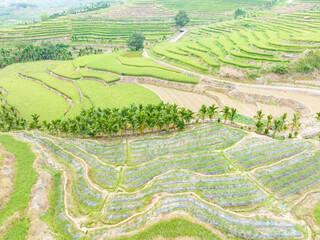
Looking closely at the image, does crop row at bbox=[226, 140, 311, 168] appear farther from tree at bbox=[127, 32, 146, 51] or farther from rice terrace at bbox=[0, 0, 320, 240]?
tree at bbox=[127, 32, 146, 51]

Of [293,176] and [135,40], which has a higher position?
[135,40]

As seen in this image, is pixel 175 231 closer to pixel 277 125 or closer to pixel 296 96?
pixel 277 125

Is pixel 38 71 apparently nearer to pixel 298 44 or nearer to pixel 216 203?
pixel 216 203

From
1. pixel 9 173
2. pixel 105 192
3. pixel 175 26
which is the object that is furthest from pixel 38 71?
pixel 175 26

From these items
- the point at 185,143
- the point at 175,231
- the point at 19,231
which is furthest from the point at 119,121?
the point at 175,231

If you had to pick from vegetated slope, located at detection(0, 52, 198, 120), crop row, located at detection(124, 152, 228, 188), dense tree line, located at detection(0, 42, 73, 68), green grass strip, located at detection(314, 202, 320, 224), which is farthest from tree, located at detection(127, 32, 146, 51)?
green grass strip, located at detection(314, 202, 320, 224)
